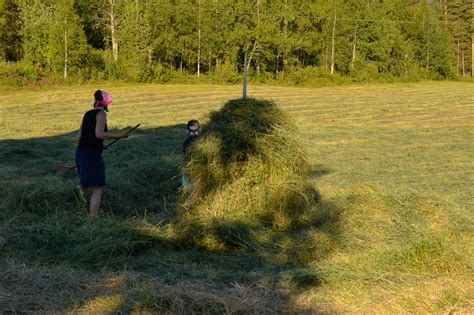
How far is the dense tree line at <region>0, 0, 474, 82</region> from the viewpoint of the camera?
37688 millimetres

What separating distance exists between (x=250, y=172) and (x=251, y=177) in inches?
2.2

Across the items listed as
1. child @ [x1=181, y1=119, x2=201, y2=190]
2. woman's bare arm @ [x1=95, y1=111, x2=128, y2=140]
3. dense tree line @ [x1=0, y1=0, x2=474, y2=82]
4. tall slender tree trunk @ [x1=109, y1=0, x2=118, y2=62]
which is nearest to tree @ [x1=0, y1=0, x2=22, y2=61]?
dense tree line @ [x1=0, y1=0, x2=474, y2=82]

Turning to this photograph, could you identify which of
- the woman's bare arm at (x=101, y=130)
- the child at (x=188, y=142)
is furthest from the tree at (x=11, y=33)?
the woman's bare arm at (x=101, y=130)

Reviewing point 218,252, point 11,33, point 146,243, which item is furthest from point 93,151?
point 11,33

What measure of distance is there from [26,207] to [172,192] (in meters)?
2.05

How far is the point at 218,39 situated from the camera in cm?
4688

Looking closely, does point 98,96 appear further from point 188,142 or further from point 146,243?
point 146,243

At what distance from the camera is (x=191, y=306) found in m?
3.46

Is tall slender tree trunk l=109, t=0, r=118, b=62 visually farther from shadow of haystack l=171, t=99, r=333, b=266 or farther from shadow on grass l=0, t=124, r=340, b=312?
shadow of haystack l=171, t=99, r=333, b=266

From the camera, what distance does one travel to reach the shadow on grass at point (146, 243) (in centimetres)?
397

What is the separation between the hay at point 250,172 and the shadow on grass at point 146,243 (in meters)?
0.25

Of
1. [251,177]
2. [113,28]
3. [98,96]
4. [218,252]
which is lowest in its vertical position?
[218,252]

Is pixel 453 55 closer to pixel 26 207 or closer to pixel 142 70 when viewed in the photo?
pixel 142 70

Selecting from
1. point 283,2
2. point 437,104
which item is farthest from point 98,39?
point 437,104
